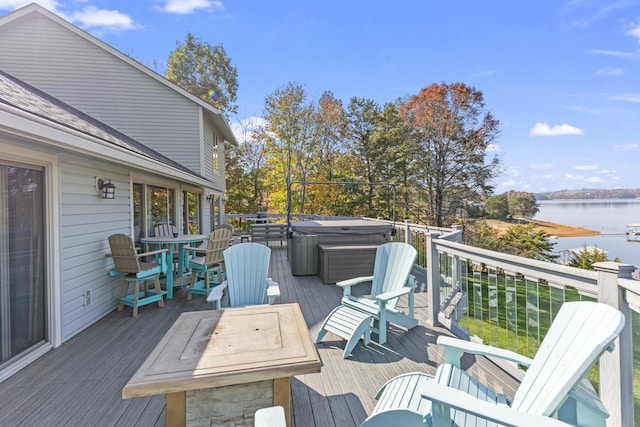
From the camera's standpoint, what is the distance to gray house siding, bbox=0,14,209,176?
755 centimetres

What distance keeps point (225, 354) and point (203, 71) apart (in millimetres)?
21185

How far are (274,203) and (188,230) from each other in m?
10.2

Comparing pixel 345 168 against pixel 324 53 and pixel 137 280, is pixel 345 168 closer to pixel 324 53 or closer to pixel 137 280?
pixel 324 53

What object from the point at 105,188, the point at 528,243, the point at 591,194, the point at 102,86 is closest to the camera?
the point at 105,188

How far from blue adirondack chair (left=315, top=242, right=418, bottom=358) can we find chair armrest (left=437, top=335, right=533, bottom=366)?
4.03ft

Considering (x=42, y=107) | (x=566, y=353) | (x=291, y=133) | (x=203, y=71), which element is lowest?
(x=566, y=353)

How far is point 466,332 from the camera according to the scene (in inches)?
124

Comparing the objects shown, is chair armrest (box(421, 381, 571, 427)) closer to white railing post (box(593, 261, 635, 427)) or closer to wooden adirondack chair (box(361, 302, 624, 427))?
wooden adirondack chair (box(361, 302, 624, 427))

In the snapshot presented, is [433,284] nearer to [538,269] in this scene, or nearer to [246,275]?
[538,269]

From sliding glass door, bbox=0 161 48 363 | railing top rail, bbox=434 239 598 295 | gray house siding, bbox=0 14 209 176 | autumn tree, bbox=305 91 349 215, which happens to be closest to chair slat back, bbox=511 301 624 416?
railing top rail, bbox=434 239 598 295

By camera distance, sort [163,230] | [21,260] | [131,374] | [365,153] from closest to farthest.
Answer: [131,374] → [21,260] → [163,230] → [365,153]

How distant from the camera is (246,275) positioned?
3.25 meters

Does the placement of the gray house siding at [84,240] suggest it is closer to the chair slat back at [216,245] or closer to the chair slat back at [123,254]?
the chair slat back at [123,254]

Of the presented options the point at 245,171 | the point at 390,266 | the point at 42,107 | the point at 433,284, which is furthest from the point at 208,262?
the point at 245,171
